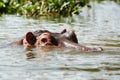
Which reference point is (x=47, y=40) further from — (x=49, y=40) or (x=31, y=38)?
(x=31, y=38)

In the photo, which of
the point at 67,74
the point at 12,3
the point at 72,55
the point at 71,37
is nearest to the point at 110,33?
the point at 71,37

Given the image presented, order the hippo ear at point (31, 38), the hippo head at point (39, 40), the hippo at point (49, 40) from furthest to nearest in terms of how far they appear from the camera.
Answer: the hippo ear at point (31, 38), the hippo head at point (39, 40), the hippo at point (49, 40)

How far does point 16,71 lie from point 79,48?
84.7 inches

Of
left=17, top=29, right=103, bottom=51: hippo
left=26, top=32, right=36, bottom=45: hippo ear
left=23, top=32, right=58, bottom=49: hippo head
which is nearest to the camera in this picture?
left=17, top=29, right=103, bottom=51: hippo

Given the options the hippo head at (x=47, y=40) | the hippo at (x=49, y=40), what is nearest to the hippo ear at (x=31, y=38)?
the hippo at (x=49, y=40)

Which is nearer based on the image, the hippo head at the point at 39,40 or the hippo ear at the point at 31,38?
the hippo head at the point at 39,40

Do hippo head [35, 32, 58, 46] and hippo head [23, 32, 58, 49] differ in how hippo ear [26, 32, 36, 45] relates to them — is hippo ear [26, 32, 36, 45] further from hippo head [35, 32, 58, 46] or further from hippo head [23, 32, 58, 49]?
hippo head [35, 32, 58, 46]

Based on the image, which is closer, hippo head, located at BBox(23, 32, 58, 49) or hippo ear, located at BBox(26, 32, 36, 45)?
hippo head, located at BBox(23, 32, 58, 49)

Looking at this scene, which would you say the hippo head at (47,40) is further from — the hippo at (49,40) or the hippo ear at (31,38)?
the hippo ear at (31,38)

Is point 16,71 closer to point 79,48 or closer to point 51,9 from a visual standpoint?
point 79,48

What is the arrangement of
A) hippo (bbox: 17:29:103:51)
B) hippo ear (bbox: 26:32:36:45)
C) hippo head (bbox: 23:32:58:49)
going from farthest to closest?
hippo ear (bbox: 26:32:36:45) → hippo head (bbox: 23:32:58:49) → hippo (bbox: 17:29:103:51)

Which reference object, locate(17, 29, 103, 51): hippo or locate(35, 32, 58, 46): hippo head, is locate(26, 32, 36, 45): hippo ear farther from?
locate(35, 32, 58, 46): hippo head

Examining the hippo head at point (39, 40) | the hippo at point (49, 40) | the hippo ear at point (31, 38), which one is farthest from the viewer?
the hippo ear at point (31, 38)

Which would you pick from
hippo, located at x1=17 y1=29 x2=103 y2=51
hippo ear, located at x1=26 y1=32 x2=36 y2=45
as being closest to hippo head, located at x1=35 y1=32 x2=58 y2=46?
hippo, located at x1=17 y1=29 x2=103 y2=51
